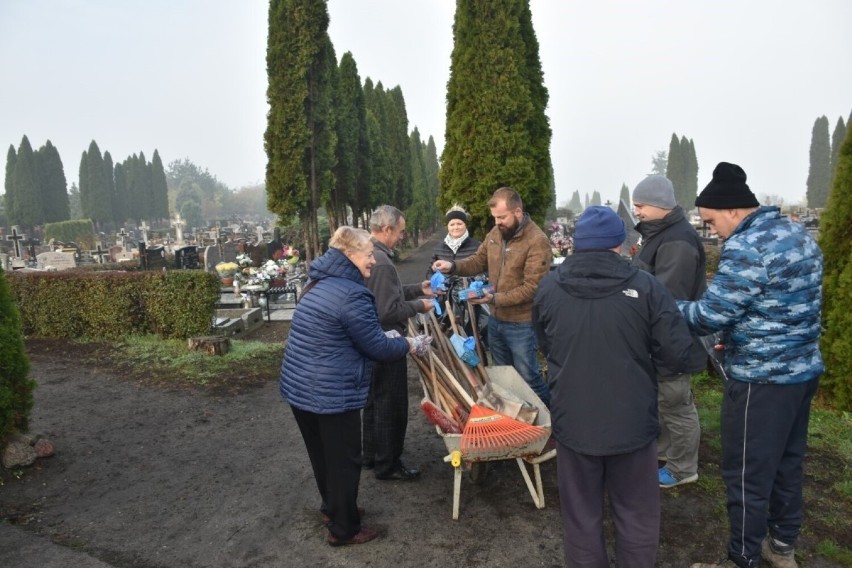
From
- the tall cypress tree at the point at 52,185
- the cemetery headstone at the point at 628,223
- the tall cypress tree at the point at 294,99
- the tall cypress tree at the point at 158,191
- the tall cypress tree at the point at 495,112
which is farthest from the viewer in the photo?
the tall cypress tree at the point at 158,191

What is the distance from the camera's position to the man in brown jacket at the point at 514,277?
389cm

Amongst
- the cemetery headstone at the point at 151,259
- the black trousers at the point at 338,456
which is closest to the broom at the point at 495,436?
the black trousers at the point at 338,456

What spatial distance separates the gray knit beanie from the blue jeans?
125 cm

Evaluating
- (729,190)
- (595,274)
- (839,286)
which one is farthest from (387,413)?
(839,286)

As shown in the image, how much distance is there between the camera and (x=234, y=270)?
13570mm

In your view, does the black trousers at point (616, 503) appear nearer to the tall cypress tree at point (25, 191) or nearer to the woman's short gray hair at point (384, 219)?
the woman's short gray hair at point (384, 219)

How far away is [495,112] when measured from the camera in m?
9.11

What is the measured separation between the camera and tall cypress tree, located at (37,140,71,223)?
44.1 metres

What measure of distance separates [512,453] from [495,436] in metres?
0.16

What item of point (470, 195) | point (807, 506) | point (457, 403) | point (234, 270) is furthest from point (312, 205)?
point (807, 506)

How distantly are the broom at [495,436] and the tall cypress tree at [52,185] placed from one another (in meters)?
51.7

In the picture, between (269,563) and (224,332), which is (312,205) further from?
(269,563)

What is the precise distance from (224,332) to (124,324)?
147cm

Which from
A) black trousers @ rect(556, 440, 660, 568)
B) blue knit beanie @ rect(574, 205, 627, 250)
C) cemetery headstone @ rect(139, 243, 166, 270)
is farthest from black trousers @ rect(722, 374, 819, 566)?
cemetery headstone @ rect(139, 243, 166, 270)
